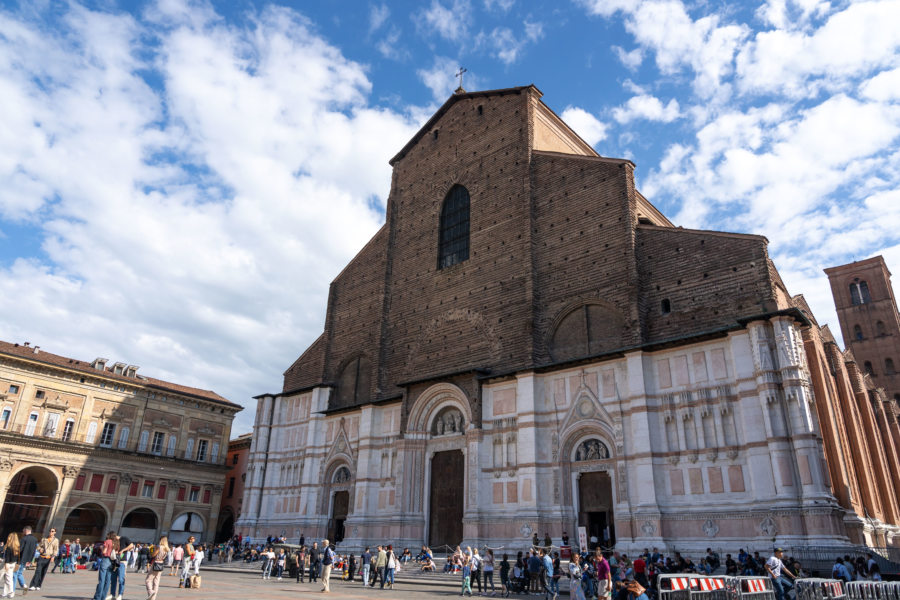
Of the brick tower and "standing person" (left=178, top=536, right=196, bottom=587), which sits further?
the brick tower

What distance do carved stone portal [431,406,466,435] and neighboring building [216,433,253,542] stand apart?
73.1ft

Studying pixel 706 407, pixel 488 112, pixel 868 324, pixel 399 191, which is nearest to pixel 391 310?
pixel 399 191

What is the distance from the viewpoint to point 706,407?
18.0 m

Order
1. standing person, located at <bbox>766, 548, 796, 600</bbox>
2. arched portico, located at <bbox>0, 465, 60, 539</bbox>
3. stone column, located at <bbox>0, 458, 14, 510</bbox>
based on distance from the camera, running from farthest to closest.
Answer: arched portico, located at <bbox>0, 465, 60, 539</bbox>, stone column, located at <bbox>0, 458, 14, 510</bbox>, standing person, located at <bbox>766, 548, 796, 600</bbox>

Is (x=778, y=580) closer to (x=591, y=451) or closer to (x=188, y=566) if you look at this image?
(x=591, y=451)

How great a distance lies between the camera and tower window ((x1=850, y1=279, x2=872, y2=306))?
53.2 metres

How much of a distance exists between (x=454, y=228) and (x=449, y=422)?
901 centimetres

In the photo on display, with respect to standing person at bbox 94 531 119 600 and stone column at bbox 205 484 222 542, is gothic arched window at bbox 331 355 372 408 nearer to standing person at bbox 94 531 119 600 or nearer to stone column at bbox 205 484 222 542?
stone column at bbox 205 484 222 542

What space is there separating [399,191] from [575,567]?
912 inches

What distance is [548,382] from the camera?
859 inches

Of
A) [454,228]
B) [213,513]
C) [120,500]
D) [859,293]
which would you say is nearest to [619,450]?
[454,228]

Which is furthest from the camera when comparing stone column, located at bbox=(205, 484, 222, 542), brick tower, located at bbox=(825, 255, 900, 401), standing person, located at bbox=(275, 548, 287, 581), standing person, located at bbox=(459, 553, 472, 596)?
brick tower, located at bbox=(825, 255, 900, 401)

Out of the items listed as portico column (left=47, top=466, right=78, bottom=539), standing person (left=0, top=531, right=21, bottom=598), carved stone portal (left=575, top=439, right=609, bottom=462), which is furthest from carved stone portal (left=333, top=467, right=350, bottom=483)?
standing person (left=0, top=531, right=21, bottom=598)

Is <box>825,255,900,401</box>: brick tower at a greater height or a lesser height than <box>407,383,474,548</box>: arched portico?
greater
